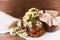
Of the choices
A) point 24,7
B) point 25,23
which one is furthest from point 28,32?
point 24,7

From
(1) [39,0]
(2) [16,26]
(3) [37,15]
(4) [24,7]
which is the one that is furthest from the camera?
(1) [39,0]

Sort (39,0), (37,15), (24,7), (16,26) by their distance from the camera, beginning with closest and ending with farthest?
(37,15)
(16,26)
(24,7)
(39,0)

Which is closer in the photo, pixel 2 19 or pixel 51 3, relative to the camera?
pixel 2 19

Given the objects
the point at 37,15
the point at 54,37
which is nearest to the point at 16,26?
the point at 37,15

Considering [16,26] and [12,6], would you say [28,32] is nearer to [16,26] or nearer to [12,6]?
[16,26]

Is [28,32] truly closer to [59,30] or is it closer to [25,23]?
[25,23]

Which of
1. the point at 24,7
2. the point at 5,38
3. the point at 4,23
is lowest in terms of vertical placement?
the point at 5,38

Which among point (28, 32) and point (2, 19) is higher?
point (2, 19)
